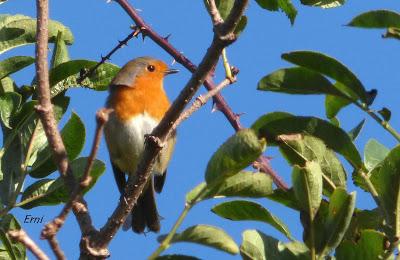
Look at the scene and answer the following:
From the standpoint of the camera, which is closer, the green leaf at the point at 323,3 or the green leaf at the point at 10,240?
the green leaf at the point at 10,240

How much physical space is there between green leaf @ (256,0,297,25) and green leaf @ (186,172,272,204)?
1193 mm

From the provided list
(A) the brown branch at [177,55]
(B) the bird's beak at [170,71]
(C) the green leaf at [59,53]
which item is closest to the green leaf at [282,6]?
(A) the brown branch at [177,55]

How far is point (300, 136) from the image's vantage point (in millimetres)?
2629

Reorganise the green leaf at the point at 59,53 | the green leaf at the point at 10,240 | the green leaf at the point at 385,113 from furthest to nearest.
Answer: the green leaf at the point at 59,53, the green leaf at the point at 10,240, the green leaf at the point at 385,113

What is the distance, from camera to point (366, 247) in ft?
7.55

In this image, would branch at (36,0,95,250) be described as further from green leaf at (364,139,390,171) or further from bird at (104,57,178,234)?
bird at (104,57,178,234)

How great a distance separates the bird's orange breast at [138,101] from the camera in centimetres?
534

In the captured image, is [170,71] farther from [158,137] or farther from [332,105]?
[158,137]

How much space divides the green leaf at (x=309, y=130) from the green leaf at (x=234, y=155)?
484mm

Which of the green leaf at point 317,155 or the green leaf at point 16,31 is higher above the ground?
the green leaf at point 16,31

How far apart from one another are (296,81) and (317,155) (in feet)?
0.86

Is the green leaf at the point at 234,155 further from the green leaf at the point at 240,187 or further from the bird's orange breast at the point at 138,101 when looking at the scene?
the bird's orange breast at the point at 138,101

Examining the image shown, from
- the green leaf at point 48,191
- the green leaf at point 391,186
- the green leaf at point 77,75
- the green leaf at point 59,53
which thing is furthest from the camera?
the green leaf at point 59,53

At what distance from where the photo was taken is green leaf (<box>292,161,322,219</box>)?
7.51 ft
